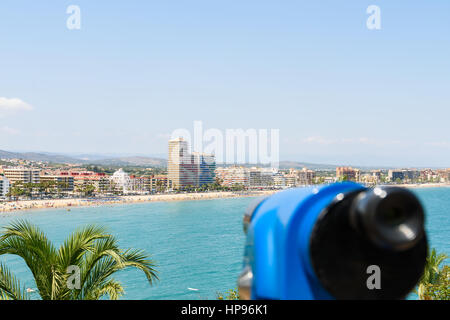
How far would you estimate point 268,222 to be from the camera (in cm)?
132

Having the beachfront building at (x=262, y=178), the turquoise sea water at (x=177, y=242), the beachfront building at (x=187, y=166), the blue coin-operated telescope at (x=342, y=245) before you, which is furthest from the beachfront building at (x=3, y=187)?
the blue coin-operated telescope at (x=342, y=245)

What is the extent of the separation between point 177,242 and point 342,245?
41.3 metres

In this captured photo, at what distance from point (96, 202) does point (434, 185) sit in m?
123

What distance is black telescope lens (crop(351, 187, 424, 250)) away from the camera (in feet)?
3.50

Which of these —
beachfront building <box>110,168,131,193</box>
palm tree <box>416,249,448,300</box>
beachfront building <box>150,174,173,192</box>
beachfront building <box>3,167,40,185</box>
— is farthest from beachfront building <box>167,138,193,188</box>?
palm tree <box>416,249,448,300</box>

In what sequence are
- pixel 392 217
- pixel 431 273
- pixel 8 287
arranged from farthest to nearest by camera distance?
pixel 431 273, pixel 8 287, pixel 392 217

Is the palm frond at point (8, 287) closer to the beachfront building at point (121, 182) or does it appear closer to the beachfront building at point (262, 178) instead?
the beachfront building at point (121, 182)

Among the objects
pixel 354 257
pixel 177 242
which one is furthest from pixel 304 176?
pixel 354 257

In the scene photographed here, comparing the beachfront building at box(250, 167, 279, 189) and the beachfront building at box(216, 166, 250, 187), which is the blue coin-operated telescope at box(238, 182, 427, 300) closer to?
the beachfront building at box(216, 166, 250, 187)

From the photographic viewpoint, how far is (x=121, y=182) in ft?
344

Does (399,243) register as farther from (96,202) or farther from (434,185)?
(434,185)

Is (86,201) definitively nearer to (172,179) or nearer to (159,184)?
(159,184)

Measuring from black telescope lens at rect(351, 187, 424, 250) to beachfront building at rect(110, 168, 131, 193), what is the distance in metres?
105
